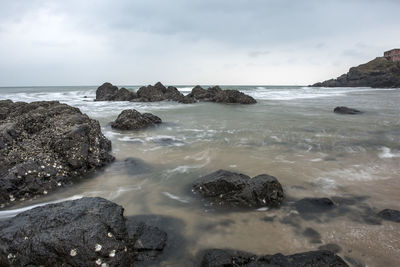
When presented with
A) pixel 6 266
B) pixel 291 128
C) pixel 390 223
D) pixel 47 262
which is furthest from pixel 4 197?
pixel 291 128

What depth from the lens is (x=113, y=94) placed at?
1188 inches

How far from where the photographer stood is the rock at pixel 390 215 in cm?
326

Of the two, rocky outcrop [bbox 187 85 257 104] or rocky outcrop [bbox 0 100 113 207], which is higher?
rocky outcrop [bbox 187 85 257 104]

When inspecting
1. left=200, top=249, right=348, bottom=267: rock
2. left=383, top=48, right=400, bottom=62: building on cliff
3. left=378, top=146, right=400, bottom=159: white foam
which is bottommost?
left=200, top=249, right=348, bottom=267: rock

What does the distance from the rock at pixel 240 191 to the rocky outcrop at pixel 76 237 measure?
4.26 ft

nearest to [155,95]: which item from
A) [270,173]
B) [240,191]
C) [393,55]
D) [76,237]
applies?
[270,173]

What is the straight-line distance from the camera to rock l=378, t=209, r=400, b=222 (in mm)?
3258

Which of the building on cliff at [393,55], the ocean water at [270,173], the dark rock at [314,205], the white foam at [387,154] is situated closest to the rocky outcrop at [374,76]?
the building on cliff at [393,55]

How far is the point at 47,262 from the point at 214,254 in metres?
1.70

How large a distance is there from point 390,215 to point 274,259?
214cm

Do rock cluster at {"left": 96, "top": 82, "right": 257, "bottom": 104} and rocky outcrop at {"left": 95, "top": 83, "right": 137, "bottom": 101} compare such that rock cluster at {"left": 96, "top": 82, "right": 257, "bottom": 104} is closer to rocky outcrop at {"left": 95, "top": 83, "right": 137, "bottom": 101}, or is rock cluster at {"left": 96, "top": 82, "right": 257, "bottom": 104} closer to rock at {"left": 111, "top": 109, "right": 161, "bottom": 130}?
rocky outcrop at {"left": 95, "top": 83, "right": 137, "bottom": 101}

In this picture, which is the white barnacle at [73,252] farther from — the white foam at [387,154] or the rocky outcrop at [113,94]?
the rocky outcrop at [113,94]

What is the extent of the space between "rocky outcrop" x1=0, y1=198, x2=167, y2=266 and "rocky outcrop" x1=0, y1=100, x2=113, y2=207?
1778mm

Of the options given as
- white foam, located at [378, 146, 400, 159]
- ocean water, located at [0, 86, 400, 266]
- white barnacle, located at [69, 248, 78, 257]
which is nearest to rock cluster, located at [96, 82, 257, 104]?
ocean water, located at [0, 86, 400, 266]
